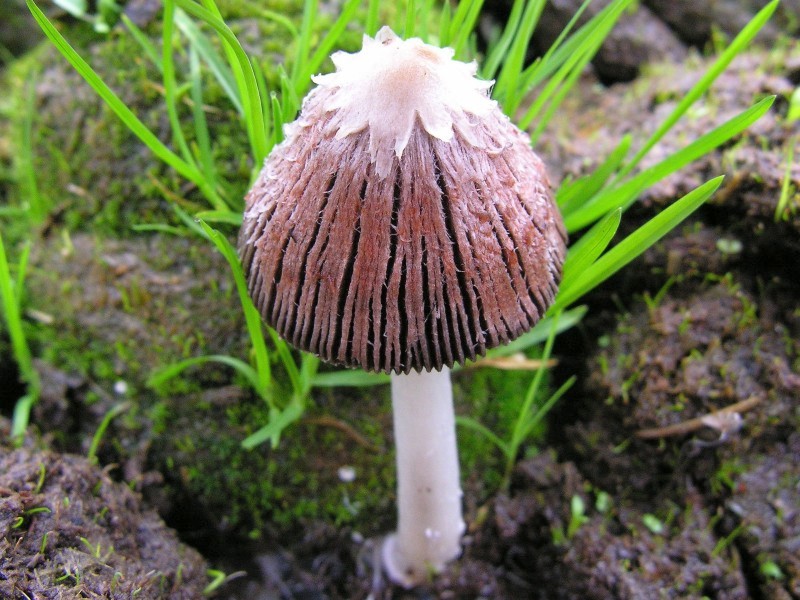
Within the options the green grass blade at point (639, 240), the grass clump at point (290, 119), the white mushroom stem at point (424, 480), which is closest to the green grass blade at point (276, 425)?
the grass clump at point (290, 119)

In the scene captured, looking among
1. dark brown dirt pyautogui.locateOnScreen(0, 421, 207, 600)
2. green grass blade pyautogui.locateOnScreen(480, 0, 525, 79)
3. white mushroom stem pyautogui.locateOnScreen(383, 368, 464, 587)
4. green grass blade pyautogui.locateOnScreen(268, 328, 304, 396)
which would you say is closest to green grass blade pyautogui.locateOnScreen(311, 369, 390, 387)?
green grass blade pyautogui.locateOnScreen(268, 328, 304, 396)

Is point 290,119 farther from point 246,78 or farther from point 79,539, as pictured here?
point 79,539

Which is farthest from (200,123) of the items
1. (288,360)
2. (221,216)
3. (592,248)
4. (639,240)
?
(639,240)

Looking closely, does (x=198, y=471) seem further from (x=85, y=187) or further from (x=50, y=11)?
(x=50, y=11)

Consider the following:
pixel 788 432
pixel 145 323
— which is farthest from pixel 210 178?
pixel 788 432

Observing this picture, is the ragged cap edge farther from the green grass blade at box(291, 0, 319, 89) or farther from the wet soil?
the wet soil

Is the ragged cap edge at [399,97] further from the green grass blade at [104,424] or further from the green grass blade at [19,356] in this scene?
the green grass blade at [104,424]
